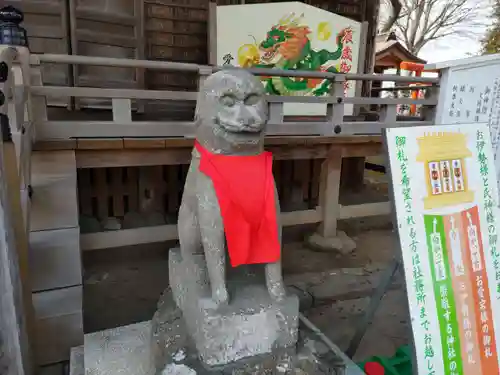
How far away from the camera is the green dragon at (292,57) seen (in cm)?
Answer: 476

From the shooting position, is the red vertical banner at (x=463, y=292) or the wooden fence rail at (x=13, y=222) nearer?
the wooden fence rail at (x=13, y=222)

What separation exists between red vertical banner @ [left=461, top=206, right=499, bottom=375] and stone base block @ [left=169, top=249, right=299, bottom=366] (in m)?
1.01

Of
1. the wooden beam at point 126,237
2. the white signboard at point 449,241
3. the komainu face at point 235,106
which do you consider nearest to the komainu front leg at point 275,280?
the komainu face at point 235,106

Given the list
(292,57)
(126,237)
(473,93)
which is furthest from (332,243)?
(473,93)

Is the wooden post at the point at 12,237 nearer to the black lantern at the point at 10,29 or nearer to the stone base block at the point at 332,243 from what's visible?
the black lantern at the point at 10,29

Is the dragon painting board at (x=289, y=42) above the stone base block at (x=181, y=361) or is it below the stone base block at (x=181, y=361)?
above

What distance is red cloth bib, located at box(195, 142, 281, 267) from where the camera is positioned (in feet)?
6.38

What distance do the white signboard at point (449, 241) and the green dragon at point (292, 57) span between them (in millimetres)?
2851

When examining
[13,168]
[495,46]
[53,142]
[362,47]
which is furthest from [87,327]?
[495,46]

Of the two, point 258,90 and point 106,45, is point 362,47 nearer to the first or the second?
point 106,45

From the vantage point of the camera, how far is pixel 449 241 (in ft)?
6.86

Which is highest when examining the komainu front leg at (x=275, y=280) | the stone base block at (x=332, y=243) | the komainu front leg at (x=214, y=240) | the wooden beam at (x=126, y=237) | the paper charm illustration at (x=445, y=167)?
the paper charm illustration at (x=445, y=167)

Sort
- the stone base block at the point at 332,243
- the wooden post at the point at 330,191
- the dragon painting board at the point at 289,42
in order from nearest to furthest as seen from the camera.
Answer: the dragon painting board at the point at 289,42, the wooden post at the point at 330,191, the stone base block at the point at 332,243

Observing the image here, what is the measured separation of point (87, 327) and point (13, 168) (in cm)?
221
